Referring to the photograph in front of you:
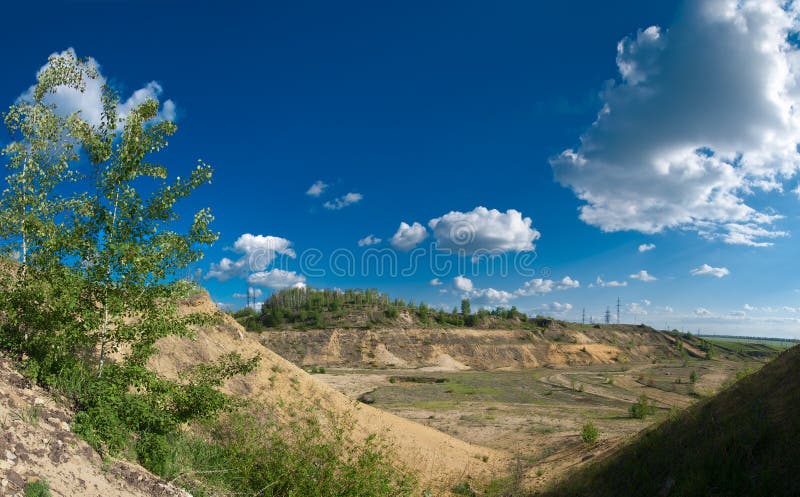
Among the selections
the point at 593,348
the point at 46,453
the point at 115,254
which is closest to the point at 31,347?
the point at 115,254

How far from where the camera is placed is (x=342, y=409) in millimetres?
20750

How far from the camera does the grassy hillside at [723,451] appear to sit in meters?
9.91

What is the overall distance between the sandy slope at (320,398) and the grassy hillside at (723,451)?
5725 millimetres

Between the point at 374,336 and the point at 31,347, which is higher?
the point at 31,347

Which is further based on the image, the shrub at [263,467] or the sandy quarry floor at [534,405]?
the sandy quarry floor at [534,405]

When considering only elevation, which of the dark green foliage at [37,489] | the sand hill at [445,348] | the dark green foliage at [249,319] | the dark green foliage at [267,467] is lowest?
the sand hill at [445,348]

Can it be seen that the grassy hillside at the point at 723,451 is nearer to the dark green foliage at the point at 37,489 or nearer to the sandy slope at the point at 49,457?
the sandy slope at the point at 49,457

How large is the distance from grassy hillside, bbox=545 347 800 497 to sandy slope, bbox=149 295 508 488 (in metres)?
5.73

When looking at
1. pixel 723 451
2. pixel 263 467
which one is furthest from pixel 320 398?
pixel 723 451

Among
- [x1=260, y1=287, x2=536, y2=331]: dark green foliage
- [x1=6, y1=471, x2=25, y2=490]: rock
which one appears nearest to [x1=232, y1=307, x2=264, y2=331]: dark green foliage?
[x1=260, y1=287, x2=536, y2=331]: dark green foliage

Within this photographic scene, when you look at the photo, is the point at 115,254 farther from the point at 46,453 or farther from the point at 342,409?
the point at 342,409

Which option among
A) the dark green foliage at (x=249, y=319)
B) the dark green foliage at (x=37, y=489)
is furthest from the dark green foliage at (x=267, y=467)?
the dark green foliage at (x=249, y=319)

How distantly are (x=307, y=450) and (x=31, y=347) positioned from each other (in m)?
7.63

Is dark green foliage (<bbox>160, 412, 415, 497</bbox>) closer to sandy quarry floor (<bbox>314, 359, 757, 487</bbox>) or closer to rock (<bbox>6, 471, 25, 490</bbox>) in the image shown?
rock (<bbox>6, 471, 25, 490</bbox>)
